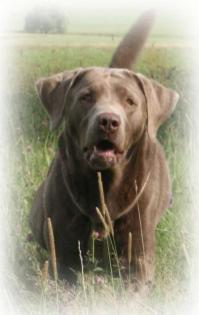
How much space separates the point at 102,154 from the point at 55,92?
0.67 m

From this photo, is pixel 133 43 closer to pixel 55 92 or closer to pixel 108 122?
pixel 55 92

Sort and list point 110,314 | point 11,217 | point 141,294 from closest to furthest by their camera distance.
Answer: point 110,314 < point 141,294 < point 11,217

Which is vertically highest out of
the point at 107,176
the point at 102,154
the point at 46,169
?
the point at 102,154

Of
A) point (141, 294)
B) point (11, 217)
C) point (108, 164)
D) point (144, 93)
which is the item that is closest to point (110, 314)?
point (141, 294)

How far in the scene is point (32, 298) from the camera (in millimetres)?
4816

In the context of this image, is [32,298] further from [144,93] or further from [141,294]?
[144,93]

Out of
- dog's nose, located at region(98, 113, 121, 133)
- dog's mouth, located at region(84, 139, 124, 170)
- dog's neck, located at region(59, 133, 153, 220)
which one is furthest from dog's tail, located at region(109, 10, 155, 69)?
dog's nose, located at region(98, 113, 121, 133)

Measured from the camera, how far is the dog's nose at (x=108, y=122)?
4.51 metres

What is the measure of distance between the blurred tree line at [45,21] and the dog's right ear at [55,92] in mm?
1470

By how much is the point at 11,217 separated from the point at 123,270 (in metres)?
1.27

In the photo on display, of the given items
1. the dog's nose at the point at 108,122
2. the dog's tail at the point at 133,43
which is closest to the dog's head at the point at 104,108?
the dog's nose at the point at 108,122

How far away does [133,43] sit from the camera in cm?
621

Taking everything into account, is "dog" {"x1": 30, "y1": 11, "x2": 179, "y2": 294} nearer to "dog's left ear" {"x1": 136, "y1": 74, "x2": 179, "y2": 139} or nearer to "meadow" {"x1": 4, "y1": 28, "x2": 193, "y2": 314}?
"dog's left ear" {"x1": 136, "y1": 74, "x2": 179, "y2": 139}

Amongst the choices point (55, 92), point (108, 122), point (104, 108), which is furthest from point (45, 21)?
point (108, 122)
